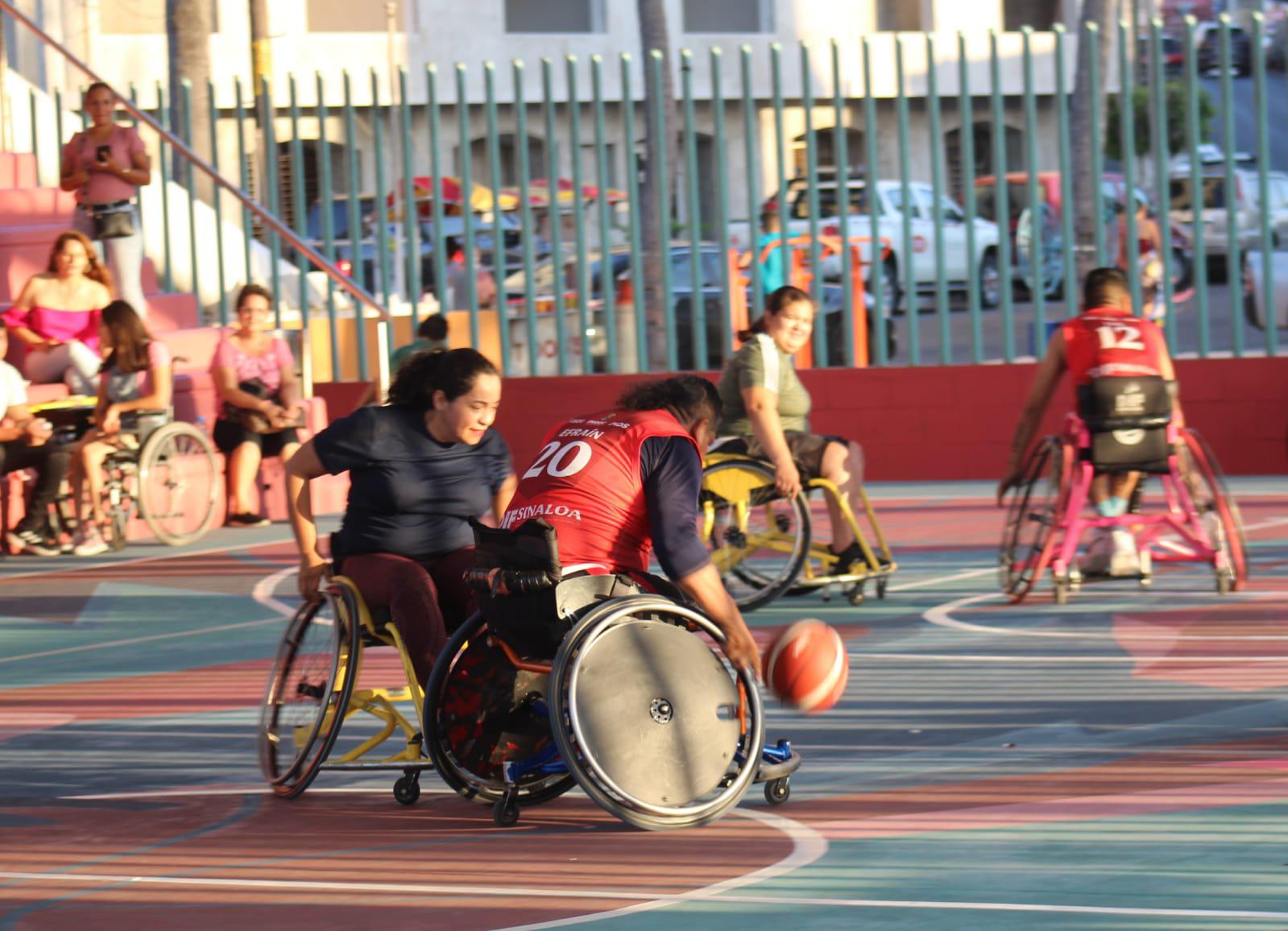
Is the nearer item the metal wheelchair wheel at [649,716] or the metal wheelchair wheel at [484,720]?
the metal wheelchair wheel at [649,716]

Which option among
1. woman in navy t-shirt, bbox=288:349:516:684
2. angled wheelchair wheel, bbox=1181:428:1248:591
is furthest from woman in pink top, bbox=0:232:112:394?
woman in navy t-shirt, bbox=288:349:516:684

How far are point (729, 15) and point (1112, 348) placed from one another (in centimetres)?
3204

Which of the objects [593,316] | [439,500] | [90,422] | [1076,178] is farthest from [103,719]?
[1076,178]

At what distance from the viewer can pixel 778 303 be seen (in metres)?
9.90

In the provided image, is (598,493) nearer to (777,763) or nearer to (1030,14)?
(777,763)

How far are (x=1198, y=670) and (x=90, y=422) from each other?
7541 millimetres

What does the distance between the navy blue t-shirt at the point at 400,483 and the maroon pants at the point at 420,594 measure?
0.19 feet

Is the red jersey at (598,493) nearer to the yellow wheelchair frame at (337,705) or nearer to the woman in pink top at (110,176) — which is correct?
the yellow wheelchair frame at (337,705)

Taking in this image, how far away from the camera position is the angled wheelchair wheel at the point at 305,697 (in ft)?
20.7

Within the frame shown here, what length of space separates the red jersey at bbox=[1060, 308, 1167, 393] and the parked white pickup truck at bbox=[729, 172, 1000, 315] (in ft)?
17.4

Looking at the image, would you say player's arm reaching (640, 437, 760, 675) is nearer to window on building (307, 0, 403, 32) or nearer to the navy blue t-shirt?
the navy blue t-shirt

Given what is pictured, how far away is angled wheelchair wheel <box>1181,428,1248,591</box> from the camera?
9.59m

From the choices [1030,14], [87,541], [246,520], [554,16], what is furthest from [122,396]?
[1030,14]

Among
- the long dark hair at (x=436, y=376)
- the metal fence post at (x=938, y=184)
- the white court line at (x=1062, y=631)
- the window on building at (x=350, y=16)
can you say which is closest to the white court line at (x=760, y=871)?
the long dark hair at (x=436, y=376)
